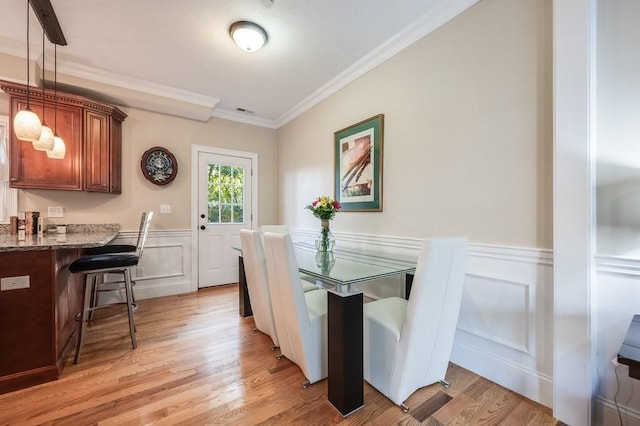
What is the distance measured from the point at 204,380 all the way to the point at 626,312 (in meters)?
2.38

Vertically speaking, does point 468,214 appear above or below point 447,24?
below

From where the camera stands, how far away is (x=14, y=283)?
5.37 ft

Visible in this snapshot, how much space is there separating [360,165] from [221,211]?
2338mm

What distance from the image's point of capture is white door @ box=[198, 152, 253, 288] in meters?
3.85

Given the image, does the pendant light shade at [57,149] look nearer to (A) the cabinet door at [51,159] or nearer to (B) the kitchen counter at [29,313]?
(A) the cabinet door at [51,159]

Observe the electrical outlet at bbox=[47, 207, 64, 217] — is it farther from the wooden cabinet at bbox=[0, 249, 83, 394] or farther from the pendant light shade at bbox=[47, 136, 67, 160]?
the wooden cabinet at bbox=[0, 249, 83, 394]

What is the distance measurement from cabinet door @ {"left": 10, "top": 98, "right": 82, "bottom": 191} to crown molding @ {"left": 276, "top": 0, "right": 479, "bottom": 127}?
2595 millimetres

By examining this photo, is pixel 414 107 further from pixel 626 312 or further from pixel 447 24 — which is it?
pixel 626 312

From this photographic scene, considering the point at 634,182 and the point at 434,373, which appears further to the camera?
the point at 434,373

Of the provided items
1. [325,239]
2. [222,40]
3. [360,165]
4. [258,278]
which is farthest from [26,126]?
[360,165]

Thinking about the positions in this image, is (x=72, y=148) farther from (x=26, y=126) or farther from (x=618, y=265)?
(x=618, y=265)

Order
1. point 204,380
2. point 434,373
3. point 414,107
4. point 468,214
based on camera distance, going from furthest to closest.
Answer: point 414,107, point 468,214, point 204,380, point 434,373

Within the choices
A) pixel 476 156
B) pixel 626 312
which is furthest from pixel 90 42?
pixel 626 312

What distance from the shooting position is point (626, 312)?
50.4 inches
